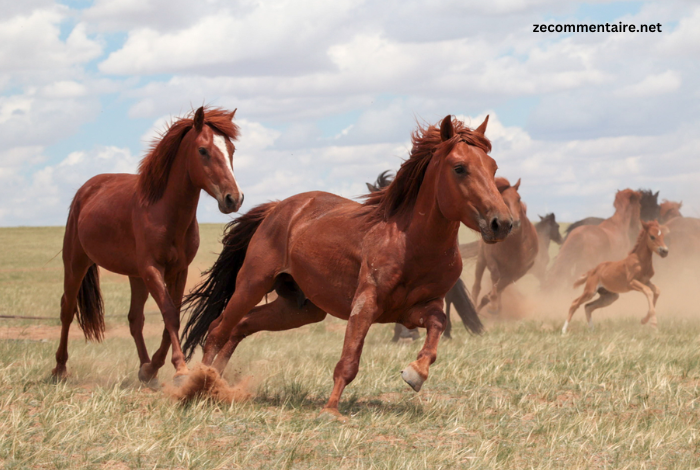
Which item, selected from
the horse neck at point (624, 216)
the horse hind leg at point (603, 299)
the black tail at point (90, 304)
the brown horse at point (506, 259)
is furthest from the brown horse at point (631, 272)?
the black tail at point (90, 304)

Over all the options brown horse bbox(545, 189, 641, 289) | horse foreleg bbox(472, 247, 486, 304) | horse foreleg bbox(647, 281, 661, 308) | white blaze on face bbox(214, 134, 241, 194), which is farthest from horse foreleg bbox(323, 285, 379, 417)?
brown horse bbox(545, 189, 641, 289)

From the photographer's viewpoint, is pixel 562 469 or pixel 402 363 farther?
pixel 402 363

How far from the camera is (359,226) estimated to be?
548cm

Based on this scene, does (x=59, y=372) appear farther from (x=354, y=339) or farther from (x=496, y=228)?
(x=496, y=228)

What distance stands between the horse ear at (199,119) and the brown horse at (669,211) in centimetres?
1739

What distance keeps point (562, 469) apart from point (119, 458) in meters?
2.28

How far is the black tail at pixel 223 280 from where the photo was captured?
6859 mm

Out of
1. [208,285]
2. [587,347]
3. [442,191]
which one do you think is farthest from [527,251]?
[442,191]

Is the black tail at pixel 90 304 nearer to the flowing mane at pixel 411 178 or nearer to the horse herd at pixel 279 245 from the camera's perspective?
the horse herd at pixel 279 245

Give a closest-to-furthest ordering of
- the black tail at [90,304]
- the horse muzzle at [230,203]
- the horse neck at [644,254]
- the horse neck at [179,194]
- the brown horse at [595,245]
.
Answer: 1. the horse muzzle at [230,203]
2. the horse neck at [179,194]
3. the black tail at [90,304]
4. the horse neck at [644,254]
5. the brown horse at [595,245]

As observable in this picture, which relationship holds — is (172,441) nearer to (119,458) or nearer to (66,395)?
(119,458)

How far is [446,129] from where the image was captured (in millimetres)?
4965

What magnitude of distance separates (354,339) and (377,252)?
62 centimetres

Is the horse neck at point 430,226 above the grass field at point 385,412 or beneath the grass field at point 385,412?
above
